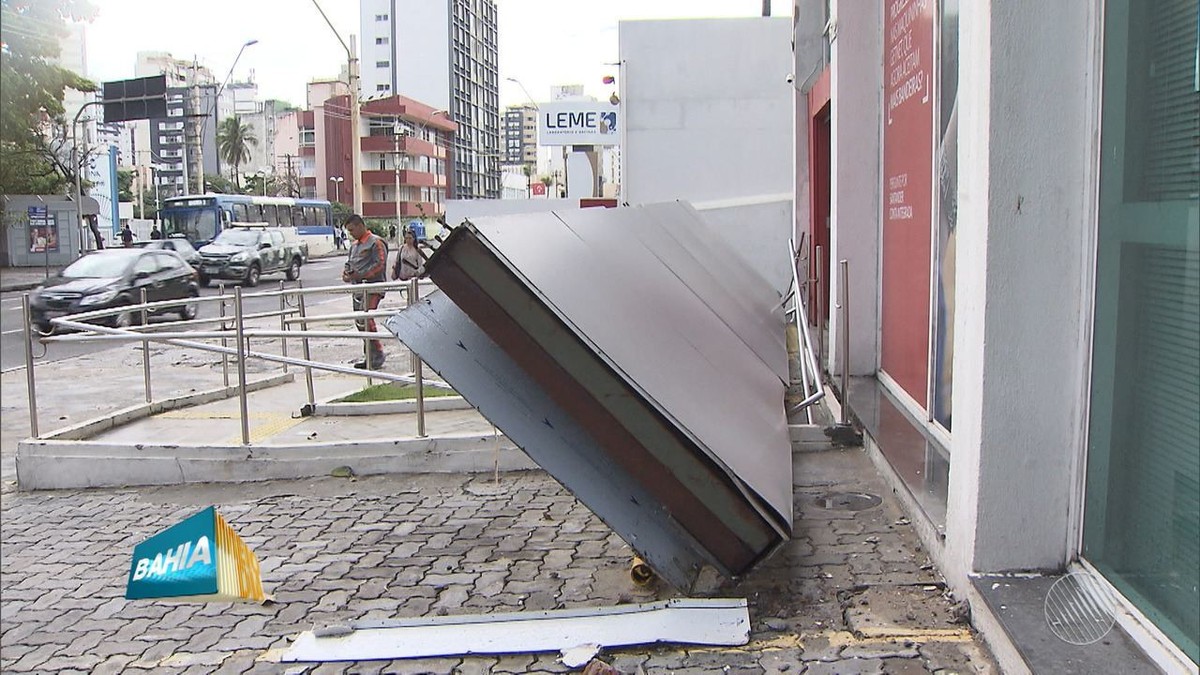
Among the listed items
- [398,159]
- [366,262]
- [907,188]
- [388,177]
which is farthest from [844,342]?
[388,177]

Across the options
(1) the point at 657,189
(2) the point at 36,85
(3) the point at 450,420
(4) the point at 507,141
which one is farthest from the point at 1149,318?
(4) the point at 507,141

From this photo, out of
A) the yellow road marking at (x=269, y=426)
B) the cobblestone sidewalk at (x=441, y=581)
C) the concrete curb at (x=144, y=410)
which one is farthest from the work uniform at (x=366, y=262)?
the cobblestone sidewalk at (x=441, y=581)

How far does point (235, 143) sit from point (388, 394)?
311ft

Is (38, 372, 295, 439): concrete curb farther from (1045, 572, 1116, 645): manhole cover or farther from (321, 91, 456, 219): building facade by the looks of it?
(321, 91, 456, 219): building facade

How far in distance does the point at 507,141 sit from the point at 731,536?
482ft

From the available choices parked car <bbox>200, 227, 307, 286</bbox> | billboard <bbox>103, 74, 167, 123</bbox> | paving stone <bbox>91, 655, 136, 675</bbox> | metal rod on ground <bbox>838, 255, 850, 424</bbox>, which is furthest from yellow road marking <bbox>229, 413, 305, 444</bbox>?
parked car <bbox>200, 227, 307, 286</bbox>

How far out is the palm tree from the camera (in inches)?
3661

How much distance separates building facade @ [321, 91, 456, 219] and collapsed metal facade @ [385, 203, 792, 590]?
68.3 m

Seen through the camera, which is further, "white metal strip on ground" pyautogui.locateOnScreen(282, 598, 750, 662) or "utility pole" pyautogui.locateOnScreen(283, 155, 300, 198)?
"utility pole" pyautogui.locateOnScreen(283, 155, 300, 198)

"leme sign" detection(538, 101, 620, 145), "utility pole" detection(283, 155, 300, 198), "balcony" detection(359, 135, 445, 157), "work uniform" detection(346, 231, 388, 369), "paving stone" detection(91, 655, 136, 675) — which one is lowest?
"paving stone" detection(91, 655, 136, 675)

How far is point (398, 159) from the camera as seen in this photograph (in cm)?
7881

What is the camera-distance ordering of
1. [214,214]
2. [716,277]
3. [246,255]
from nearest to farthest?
[716,277] < [246,255] < [214,214]

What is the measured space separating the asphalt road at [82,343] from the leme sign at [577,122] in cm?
680

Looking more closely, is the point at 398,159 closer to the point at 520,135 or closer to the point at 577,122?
the point at 577,122
